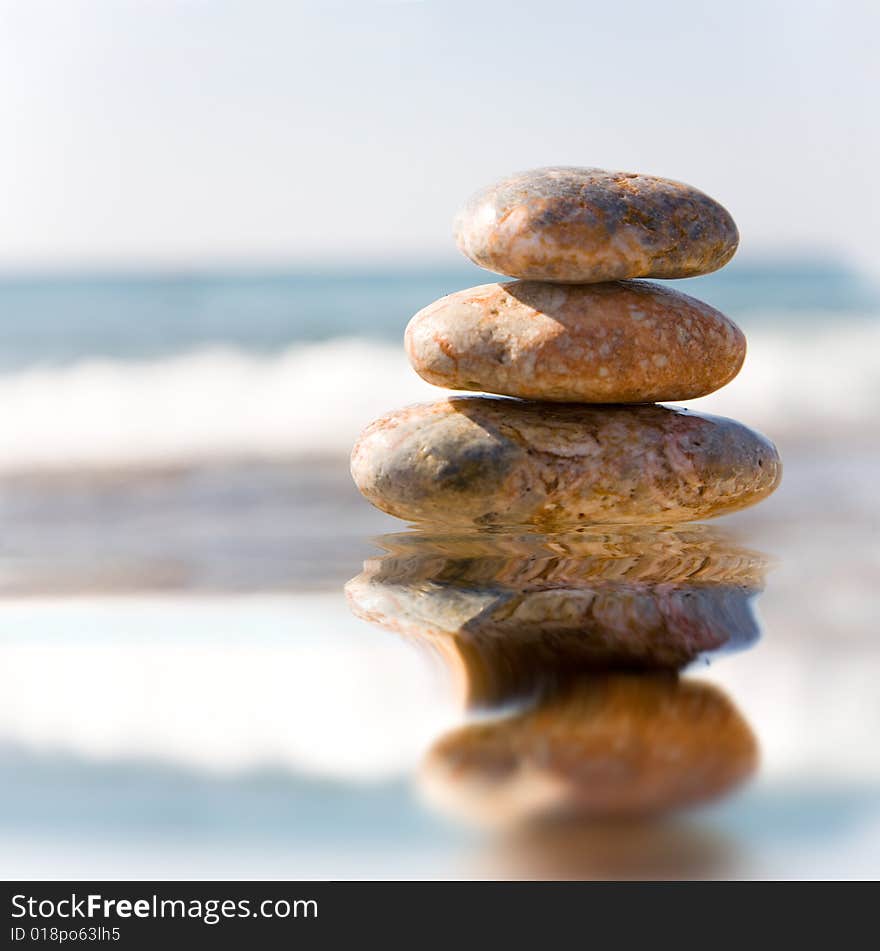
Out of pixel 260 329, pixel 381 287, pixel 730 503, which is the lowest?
pixel 730 503

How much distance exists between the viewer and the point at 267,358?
368cm

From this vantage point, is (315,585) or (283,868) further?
(315,585)

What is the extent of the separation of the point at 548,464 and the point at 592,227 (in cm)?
39

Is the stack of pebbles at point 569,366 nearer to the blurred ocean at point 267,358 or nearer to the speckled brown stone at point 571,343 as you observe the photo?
the speckled brown stone at point 571,343

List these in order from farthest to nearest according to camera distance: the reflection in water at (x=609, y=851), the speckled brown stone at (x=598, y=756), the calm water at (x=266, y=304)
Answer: the calm water at (x=266, y=304) < the speckled brown stone at (x=598, y=756) < the reflection in water at (x=609, y=851)

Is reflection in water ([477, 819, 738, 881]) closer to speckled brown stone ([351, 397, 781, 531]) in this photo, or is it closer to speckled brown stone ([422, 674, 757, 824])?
speckled brown stone ([422, 674, 757, 824])

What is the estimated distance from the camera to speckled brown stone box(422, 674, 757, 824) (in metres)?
1.02

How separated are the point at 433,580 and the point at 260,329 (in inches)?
92.3

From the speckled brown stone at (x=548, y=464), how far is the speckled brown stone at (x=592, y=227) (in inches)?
9.9

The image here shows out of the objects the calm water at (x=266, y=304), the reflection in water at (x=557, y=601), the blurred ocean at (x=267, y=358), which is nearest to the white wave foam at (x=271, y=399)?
the blurred ocean at (x=267, y=358)

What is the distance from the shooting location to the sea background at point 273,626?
99 cm

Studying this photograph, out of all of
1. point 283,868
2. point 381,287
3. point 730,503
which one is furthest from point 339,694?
point 381,287

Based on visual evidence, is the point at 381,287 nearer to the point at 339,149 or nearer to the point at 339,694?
the point at 339,149

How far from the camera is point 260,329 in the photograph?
3.88 meters
